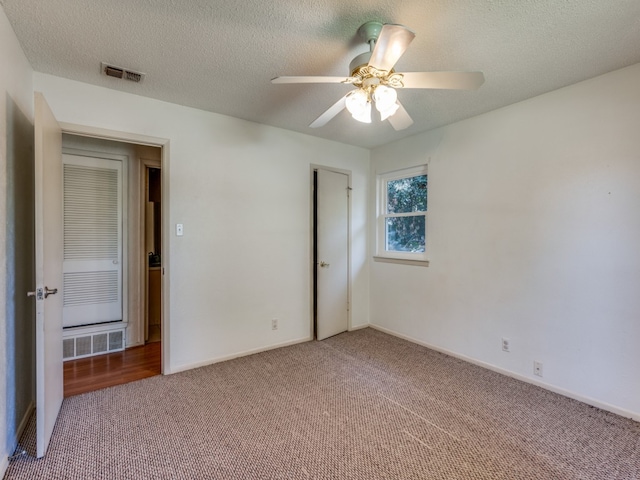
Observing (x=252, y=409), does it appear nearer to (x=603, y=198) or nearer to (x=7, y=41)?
(x=7, y=41)

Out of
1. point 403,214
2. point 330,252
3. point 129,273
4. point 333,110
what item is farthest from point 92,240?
point 403,214

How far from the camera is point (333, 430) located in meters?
2.02

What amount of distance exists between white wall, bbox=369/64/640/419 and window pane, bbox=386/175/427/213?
185 mm

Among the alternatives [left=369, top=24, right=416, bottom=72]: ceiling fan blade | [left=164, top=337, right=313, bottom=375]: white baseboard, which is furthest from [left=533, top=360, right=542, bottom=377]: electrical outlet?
[left=369, top=24, right=416, bottom=72]: ceiling fan blade

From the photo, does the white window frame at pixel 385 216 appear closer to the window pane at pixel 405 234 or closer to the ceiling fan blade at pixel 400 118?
the window pane at pixel 405 234

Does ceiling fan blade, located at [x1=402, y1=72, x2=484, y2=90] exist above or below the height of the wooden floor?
above

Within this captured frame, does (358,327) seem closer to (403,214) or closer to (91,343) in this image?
(403,214)

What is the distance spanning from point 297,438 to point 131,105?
280cm

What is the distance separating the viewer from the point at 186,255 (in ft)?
9.49

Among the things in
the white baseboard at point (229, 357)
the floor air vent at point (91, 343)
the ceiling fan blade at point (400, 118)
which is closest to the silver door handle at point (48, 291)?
the white baseboard at point (229, 357)

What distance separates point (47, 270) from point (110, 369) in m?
1.53

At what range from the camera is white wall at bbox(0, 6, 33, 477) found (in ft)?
5.44

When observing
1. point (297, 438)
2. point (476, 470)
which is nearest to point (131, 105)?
point (297, 438)

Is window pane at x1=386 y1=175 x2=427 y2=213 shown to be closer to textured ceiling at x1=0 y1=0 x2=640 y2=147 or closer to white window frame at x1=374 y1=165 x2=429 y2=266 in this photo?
white window frame at x1=374 y1=165 x2=429 y2=266
